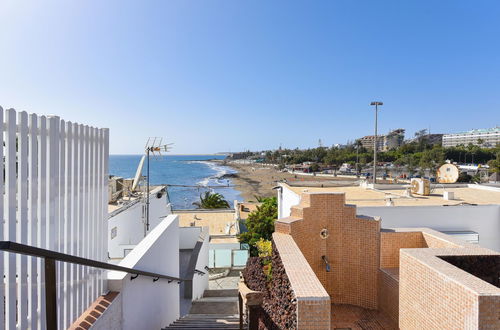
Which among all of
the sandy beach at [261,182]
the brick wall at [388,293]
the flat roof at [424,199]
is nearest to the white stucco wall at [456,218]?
the flat roof at [424,199]

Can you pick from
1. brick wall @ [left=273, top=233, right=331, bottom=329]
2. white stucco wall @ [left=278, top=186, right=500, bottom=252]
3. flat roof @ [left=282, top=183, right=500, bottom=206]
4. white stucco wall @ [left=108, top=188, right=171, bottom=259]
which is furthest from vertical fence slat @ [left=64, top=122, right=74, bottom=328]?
flat roof @ [left=282, top=183, right=500, bottom=206]

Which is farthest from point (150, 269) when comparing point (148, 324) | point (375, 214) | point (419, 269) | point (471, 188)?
point (471, 188)

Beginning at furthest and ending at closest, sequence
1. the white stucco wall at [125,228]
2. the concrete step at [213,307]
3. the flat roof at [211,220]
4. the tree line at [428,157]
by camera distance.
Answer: the tree line at [428,157] < the flat roof at [211,220] < the white stucco wall at [125,228] < the concrete step at [213,307]

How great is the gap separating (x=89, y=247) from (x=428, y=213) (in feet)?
29.9

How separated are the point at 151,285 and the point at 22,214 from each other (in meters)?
2.95

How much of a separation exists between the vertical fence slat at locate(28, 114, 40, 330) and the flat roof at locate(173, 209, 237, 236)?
48.9 ft

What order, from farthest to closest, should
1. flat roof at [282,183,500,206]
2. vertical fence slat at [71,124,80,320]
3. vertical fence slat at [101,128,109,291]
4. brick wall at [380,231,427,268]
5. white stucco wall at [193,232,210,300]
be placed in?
1. flat roof at [282,183,500,206]
2. white stucco wall at [193,232,210,300]
3. brick wall at [380,231,427,268]
4. vertical fence slat at [101,128,109,291]
5. vertical fence slat at [71,124,80,320]

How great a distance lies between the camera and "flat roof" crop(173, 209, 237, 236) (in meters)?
18.0

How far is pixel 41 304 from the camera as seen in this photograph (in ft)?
7.45

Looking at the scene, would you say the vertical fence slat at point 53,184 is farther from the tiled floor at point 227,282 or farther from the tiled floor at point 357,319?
the tiled floor at point 227,282

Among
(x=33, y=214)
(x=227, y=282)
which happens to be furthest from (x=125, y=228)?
(x=33, y=214)

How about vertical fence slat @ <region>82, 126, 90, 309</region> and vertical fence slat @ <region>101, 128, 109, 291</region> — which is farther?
vertical fence slat @ <region>101, 128, 109, 291</region>

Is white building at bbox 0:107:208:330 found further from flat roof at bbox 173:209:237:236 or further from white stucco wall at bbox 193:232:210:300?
flat roof at bbox 173:209:237:236

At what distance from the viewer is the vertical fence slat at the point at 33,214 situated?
2.18 meters
